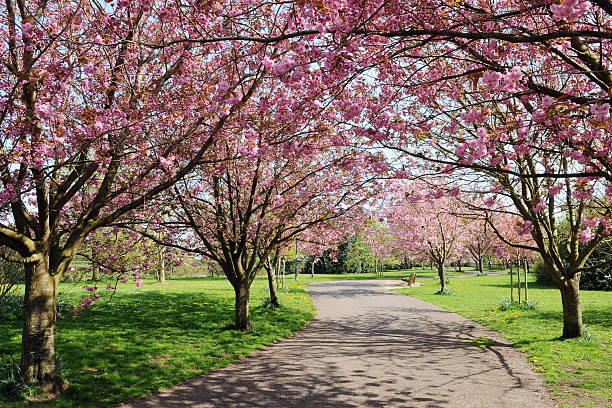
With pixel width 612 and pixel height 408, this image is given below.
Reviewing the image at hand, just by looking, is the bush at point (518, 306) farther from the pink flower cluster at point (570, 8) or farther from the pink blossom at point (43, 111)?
the pink blossom at point (43, 111)

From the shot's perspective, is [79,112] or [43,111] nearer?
[43,111]

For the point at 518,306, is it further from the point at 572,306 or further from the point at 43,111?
the point at 43,111

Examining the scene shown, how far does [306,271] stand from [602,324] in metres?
59.3

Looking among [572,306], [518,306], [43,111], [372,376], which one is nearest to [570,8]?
[43,111]

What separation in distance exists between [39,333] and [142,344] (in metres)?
3.48

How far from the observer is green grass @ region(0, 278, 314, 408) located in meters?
7.00

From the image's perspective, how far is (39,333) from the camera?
6496 millimetres

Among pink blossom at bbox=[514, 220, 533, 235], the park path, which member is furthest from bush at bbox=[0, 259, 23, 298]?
pink blossom at bbox=[514, 220, 533, 235]

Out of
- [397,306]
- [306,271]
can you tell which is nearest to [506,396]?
[397,306]

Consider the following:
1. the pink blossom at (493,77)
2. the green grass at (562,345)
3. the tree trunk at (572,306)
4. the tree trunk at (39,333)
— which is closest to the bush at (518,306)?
the green grass at (562,345)

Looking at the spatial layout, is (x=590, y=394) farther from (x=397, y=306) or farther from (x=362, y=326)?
(x=397, y=306)

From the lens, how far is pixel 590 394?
655 cm

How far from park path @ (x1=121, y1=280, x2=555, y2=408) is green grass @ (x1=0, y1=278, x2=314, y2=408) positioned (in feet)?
1.94

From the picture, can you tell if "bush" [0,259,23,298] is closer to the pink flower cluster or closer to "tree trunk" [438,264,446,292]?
the pink flower cluster
